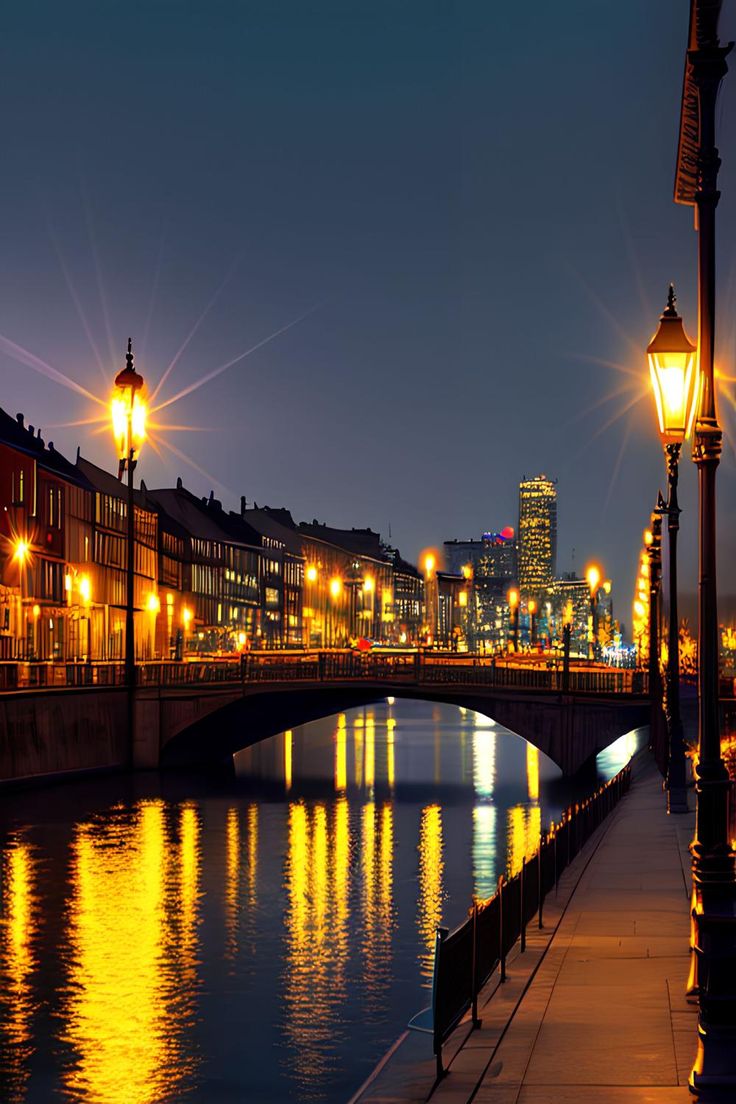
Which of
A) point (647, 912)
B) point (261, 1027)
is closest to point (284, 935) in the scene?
point (261, 1027)

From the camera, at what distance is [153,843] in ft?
168

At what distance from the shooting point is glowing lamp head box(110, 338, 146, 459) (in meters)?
64.2

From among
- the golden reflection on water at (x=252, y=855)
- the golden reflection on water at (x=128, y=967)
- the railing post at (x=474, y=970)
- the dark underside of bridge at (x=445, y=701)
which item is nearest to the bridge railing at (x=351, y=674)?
the dark underside of bridge at (x=445, y=701)

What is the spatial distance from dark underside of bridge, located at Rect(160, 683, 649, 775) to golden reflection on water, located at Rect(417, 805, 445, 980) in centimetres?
1308

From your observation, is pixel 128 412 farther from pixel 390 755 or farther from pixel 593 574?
pixel 390 755

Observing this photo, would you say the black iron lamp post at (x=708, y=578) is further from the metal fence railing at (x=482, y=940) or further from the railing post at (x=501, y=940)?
the railing post at (x=501, y=940)

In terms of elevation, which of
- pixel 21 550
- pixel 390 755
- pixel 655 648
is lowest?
pixel 390 755

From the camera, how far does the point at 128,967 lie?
103 feet

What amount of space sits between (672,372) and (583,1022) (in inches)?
266

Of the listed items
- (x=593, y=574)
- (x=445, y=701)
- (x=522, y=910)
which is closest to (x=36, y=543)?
(x=445, y=701)

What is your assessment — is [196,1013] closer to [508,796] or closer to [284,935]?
[284,935]

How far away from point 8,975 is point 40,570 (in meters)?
73.0

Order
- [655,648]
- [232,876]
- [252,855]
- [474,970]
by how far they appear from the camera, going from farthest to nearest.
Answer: [655,648] < [252,855] < [232,876] < [474,970]

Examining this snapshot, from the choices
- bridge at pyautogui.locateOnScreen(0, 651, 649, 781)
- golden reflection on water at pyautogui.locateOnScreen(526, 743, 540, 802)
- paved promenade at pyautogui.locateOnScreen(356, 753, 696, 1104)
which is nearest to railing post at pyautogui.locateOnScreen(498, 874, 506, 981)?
paved promenade at pyautogui.locateOnScreen(356, 753, 696, 1104)
